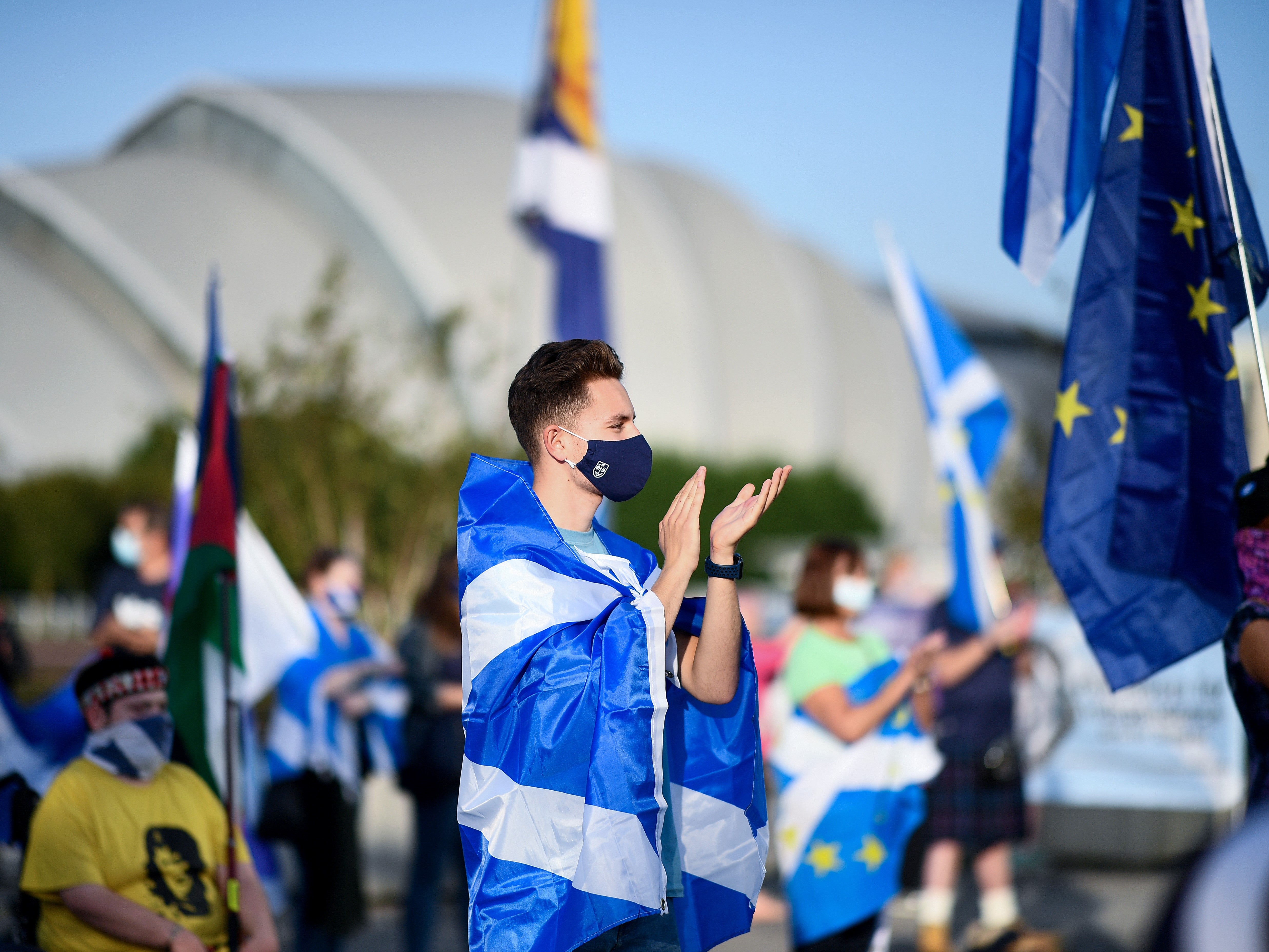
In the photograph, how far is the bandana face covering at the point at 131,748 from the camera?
3.37 metres

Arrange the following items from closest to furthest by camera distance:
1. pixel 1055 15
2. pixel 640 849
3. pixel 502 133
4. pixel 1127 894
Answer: pixel 640 849 < pixel 1055 15 < pixel 1127 894 < pixel 502 133

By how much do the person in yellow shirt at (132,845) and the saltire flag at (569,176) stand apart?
5016 millimetres

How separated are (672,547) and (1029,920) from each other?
5.06 m

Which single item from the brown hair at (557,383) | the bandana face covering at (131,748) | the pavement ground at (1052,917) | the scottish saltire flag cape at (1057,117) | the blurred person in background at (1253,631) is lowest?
the pavement ground at (1052,917)

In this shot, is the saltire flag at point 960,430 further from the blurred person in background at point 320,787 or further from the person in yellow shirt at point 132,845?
the person in yellow shirt at point 132,845

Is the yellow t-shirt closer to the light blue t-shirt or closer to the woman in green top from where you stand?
the light blue t-shirt

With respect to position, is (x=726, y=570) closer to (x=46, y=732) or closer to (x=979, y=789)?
(x=46, y=732)

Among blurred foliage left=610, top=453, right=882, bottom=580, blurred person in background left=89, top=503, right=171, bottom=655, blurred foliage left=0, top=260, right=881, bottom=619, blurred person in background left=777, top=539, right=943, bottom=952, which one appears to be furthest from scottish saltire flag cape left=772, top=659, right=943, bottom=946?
blurred foliage left=610, top=453, right=882, bottom=580

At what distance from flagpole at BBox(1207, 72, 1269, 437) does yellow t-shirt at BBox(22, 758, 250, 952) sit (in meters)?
2.71

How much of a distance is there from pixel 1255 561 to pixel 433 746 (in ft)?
11.7

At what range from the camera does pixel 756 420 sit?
157 ft

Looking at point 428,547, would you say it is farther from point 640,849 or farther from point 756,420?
point 756,420


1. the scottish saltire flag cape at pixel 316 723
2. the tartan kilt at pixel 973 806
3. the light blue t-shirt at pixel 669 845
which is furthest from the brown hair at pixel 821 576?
the light blue t-shirt at pixel 669 845

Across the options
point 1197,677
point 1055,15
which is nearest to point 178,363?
point 1197,677
